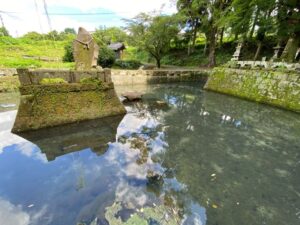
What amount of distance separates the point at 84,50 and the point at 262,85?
8.10 meters

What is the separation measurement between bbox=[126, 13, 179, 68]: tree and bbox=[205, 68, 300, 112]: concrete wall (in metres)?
A: 7.37

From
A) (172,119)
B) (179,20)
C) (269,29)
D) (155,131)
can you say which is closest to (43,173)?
(155,131)

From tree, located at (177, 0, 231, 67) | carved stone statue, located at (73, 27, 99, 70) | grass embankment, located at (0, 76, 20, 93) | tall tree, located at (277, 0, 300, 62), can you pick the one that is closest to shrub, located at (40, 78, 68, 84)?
carved stone statue, located at (73, 27, 99, 70)

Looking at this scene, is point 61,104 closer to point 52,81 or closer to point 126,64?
point 52,81

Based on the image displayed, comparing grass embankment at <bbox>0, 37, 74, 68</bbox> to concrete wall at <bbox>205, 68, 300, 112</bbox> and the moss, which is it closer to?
the moss

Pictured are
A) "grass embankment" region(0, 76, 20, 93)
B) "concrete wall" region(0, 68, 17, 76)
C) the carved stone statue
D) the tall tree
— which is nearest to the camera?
the carved stone statue

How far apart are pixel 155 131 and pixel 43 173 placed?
2.94 metres

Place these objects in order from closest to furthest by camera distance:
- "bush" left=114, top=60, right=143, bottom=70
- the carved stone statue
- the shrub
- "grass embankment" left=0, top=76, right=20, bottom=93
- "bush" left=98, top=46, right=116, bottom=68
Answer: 1. the shrub
2. the carved stone statue
3. "grass embankment" left=0, top=76, right=20, bottom=93
4. "bush" left=98, top=46, right=116, bottom=68
5. "bush" left=114, top=60, right=143, bottom=70

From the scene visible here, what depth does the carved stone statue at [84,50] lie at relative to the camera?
19.4ft

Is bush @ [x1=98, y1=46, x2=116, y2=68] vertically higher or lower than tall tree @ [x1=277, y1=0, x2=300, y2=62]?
lower

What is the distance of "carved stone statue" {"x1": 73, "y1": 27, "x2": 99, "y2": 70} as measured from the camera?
232 inches

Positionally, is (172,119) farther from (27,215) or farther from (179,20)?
(179,20)

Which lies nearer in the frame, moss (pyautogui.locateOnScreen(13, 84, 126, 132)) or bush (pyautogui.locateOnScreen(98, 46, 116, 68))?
moss (pyautogui.locateOnScreen(13, 84, 126, 132))

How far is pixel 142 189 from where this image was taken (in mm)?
2785
